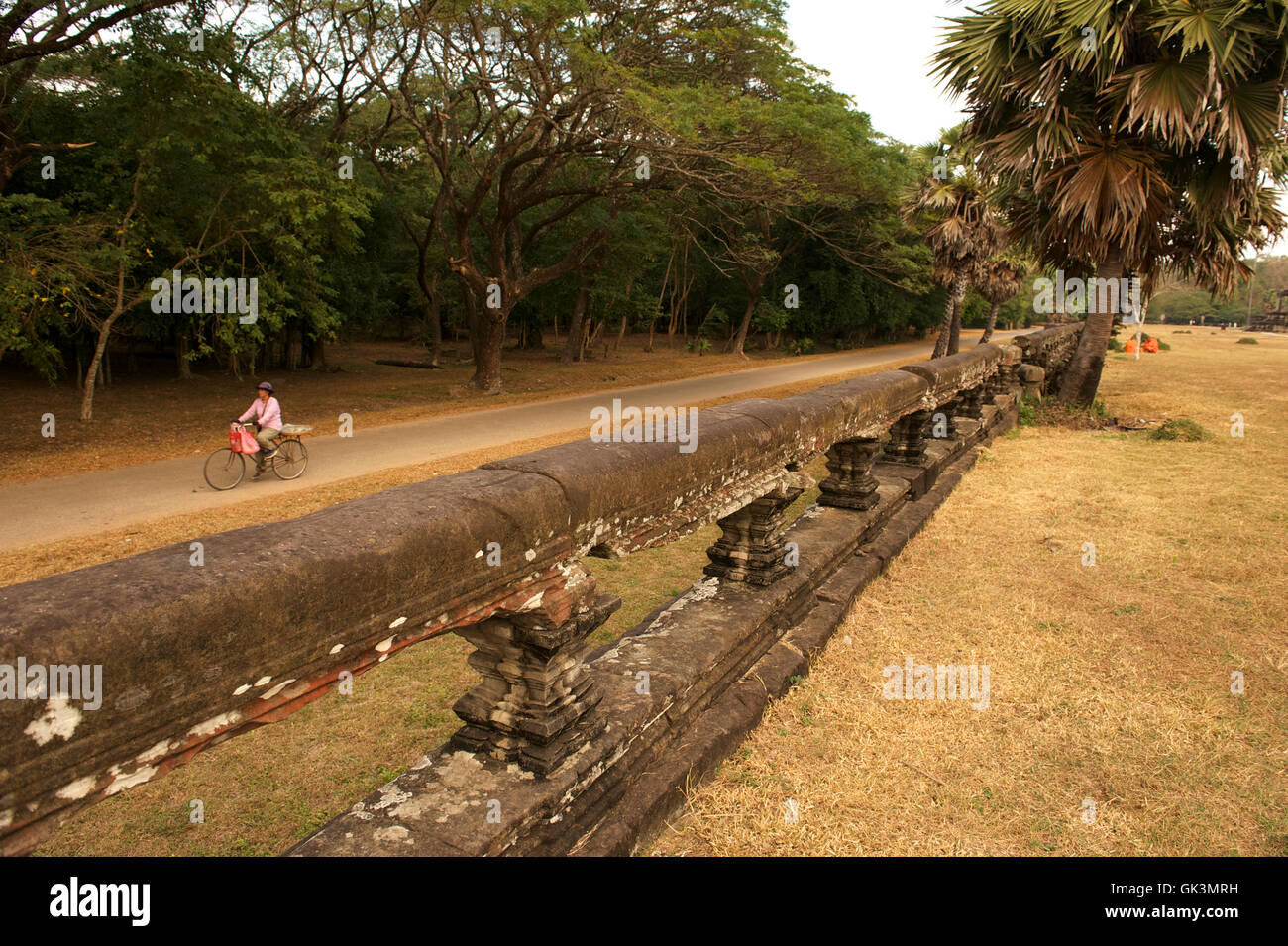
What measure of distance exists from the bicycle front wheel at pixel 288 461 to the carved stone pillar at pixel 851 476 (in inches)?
247

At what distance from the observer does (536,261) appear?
24.2 meters

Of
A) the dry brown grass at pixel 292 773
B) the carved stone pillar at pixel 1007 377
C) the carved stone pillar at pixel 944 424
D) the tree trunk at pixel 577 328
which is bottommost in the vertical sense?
the dry brown grass at pixel 292 773

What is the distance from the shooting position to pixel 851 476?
5.82 metres

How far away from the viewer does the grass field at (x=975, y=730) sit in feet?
9.50

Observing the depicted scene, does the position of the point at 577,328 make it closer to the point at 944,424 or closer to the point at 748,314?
the point at 748,314

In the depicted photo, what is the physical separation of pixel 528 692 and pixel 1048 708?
2.76 m

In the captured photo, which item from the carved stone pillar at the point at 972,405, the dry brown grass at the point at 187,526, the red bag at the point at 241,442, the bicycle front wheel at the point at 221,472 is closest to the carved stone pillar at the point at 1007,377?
the carved stone pillar at the point at 972,405

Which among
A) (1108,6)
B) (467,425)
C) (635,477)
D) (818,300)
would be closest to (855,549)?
(635,477)

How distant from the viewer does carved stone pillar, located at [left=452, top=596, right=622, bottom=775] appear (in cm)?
246

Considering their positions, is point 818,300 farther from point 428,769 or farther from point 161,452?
point 428,769

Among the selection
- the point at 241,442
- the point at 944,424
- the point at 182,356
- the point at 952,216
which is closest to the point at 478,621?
the point at 241,442

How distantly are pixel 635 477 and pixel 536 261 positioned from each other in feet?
A: 74.4

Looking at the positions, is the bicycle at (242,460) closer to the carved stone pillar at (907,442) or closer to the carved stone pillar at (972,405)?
the carved stone pillar at (907,442)

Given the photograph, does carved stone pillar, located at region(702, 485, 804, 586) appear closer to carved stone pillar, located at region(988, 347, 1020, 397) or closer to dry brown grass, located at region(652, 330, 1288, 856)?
dry brown grass, located at region(652, 330, 1288, 856)
